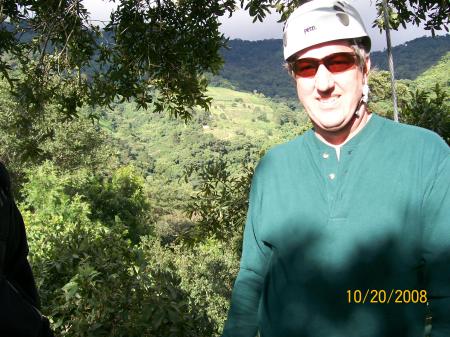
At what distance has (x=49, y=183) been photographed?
23.3 meters

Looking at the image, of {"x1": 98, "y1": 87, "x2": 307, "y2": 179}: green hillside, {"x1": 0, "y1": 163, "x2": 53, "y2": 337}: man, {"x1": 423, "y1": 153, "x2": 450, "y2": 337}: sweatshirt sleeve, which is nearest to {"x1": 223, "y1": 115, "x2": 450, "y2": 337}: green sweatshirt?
{"x1": 423, "y1": 153, "x2": 450, "y2": 337}: sweatshirt sleeve

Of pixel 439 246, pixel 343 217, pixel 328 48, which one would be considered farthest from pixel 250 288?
pixel 328 48

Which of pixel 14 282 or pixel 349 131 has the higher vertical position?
pixel 349 131

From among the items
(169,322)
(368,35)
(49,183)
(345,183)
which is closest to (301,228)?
(345,183)

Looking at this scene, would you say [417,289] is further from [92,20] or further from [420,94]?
[420,94]

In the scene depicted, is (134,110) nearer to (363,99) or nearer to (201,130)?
(363,99)

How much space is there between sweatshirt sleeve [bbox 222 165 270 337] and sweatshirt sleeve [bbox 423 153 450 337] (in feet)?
1.78

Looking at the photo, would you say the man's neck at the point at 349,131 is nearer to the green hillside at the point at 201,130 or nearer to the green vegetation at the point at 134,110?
the green vegetation at the point at 134,110

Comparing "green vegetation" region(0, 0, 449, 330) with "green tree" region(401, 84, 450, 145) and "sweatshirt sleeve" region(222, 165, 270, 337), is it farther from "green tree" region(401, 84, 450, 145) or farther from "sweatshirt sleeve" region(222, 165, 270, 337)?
"sweatshirt sleeve" region(222, 165, 270, 337)

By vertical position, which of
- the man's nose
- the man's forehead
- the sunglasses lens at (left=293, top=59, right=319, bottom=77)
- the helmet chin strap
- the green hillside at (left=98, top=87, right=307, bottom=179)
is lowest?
the green hillside at (left=98, top=87, right=307, bottom=179)

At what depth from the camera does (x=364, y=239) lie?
137 cm
